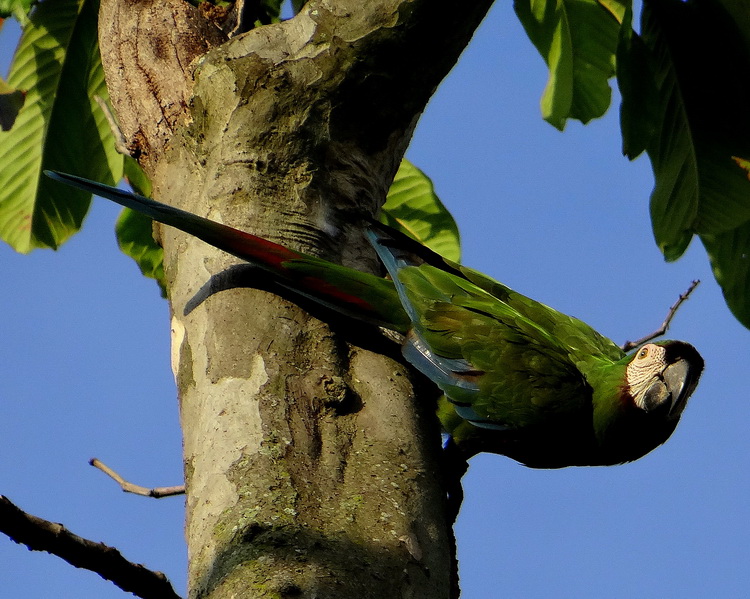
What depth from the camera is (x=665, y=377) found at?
2479mm

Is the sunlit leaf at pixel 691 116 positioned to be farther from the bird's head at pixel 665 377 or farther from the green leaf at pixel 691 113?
the bird's head at pixel 665 377

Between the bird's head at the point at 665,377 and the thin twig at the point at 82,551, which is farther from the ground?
the bird's head at the point at 665,377

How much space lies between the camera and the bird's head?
2447mm

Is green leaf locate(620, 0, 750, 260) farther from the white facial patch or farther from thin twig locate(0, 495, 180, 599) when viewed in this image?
thin twig locate(0, 495, 180, 599)

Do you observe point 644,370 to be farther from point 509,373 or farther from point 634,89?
point 634,89

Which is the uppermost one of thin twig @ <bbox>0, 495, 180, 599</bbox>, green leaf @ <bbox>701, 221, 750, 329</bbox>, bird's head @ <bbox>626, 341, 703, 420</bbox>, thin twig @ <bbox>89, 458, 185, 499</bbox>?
green leaf @ <bbox>701, 221, 750, 329</bbox>

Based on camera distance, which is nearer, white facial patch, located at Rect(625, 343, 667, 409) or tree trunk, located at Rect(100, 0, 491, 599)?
tree trunk, located at Rect(100, 0, 491, 599)

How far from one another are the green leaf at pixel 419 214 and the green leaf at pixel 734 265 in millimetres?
1155

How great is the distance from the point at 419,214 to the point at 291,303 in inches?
77.2

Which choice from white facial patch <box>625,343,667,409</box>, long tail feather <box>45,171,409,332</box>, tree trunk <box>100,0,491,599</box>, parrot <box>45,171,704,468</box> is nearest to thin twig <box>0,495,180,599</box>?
tree trunk <box>100,0,491,599</box>

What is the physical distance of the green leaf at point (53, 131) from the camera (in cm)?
326

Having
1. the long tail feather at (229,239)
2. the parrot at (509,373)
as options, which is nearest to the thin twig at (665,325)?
the parrot at (509,373)

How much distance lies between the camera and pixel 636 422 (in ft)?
8.11

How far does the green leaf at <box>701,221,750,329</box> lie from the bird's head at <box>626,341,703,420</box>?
0.75m
